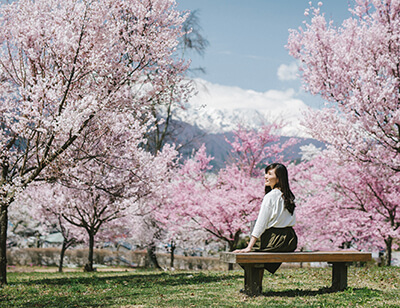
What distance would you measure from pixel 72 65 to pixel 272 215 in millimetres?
5908

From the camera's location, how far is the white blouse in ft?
19.8

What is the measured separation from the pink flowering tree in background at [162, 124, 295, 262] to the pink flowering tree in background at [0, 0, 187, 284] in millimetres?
7919

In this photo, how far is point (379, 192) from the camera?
670 inches

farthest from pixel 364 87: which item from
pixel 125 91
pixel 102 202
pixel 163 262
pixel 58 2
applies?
pixel 163 262

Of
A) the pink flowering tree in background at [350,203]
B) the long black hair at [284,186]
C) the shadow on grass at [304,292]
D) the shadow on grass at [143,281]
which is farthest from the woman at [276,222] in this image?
the pink flowering tree in background at [350,203]

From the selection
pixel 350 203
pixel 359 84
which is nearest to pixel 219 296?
pixel 359 84

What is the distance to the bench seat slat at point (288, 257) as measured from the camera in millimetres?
5609

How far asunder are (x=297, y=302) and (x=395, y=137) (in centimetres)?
726

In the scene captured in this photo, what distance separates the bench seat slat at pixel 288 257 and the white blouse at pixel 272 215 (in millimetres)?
434

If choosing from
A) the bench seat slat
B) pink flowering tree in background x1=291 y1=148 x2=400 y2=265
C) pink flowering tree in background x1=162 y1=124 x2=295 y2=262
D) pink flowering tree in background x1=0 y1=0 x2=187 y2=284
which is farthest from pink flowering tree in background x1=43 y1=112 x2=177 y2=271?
pink flowering tree in background x1=291 y1=148 x2=400 y2=265

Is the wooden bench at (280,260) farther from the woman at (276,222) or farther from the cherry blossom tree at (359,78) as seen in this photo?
the cherry blossom tree at (359,78)

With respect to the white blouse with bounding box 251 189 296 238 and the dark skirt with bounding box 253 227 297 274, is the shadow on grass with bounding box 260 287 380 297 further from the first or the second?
the white blouse with bounding box 251 189 296 238

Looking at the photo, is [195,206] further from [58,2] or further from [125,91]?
[58,2]

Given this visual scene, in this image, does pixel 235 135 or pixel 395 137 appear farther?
pixel 235 135
